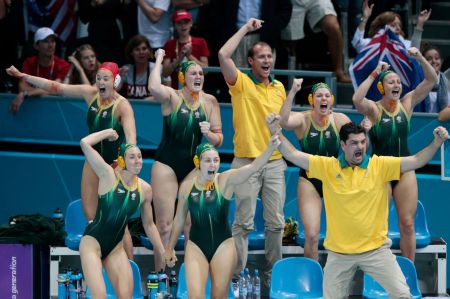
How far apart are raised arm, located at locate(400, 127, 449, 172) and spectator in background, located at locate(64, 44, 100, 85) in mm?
4415

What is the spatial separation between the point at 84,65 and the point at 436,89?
13.0 feet

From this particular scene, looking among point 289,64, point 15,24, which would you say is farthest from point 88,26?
point 289,64

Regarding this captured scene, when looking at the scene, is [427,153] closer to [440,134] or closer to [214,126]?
[440,134]

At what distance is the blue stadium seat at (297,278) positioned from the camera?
13.9m

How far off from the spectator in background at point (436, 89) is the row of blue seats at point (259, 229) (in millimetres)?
1190

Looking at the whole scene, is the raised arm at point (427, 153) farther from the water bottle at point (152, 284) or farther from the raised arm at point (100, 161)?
the raised arm at point (100, 161)

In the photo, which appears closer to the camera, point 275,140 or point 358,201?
point 275,140

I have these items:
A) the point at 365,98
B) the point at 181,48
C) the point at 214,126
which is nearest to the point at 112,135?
the point at 214,126

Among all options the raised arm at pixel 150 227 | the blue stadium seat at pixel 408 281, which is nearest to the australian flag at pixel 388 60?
the blue stadium seat at pixel 408 281

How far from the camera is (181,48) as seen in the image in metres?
15.6

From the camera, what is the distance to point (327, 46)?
54.7 feet

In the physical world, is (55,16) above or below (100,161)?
Result: above

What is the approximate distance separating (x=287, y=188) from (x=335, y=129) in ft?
5.69

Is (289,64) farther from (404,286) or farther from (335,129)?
(404,286)
